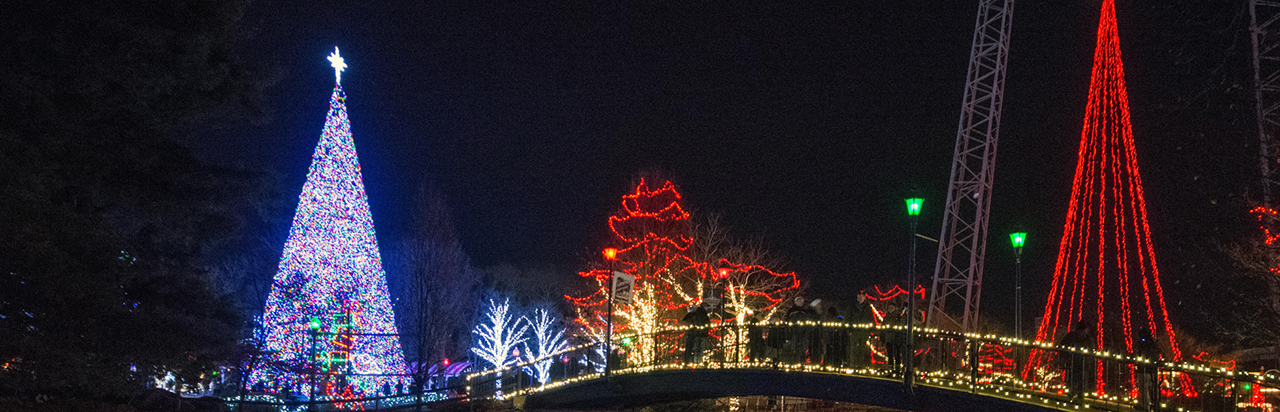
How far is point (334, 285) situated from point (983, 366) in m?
15.2

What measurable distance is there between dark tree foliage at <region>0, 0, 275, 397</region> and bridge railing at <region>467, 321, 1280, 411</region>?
31.5 ft

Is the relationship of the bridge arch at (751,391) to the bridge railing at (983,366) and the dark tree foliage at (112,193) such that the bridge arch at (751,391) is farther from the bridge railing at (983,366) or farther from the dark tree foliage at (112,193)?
the dark tree foliage at (112,193)

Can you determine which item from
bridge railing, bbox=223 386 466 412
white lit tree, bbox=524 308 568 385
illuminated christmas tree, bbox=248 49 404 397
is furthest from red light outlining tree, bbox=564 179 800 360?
illuminated christmas tree, bbox=248 49 404 397

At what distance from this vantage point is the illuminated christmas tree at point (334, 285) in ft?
71.9

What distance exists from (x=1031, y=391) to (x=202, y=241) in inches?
544

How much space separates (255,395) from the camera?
21328 mm

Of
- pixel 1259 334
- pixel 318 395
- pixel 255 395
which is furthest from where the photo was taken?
pixel 318 395

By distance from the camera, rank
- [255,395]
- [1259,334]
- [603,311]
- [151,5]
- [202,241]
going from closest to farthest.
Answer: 1. [151,5]
2. [202,241]
3. [1259,334]
4. [255,395]
5. [603,311]

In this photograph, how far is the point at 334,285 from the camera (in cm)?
2238

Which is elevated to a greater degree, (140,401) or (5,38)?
(5,38)

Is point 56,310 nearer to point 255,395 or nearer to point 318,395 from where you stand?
point 255,395

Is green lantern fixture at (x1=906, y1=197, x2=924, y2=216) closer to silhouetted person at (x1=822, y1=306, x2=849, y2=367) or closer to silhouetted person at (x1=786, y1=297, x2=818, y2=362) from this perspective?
silhouetted person at (x1=822, y1=306, x2=849, y2=367)

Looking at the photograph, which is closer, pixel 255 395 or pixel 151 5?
pixel 151 5

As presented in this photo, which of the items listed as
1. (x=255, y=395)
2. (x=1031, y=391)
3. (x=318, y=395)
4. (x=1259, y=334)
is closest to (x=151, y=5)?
(x=255, y=395)
